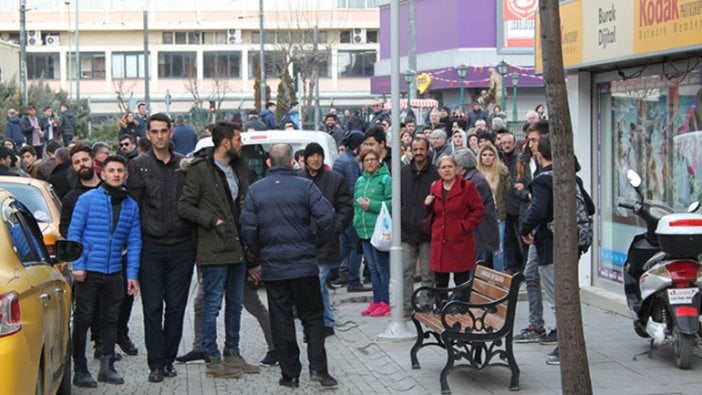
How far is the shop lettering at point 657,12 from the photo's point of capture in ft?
36.2

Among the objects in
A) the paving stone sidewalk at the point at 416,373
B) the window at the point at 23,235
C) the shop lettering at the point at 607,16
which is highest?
the shop lettering at the point at 607,16

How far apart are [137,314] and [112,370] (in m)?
4.50

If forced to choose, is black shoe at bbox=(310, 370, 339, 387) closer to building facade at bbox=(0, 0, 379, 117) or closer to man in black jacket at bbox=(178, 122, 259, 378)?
man in black jacket at bbox=(178, 122, 259, 378)

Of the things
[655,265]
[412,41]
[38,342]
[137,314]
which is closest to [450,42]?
[412,41]

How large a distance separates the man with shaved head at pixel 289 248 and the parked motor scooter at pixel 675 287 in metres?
2.67

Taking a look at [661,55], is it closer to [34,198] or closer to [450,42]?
[34,198]

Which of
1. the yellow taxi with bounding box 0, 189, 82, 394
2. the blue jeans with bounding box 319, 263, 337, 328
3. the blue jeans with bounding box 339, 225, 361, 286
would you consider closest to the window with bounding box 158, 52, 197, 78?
the blue jeans with bounding box 339, 225, 361, 286

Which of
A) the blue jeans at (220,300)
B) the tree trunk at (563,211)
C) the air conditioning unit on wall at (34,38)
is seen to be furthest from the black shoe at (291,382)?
the air conditioning unit on wall at (34,38)

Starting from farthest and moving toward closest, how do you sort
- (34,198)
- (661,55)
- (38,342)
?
1. (34,198)
2. (661,55)
3. (38,342)

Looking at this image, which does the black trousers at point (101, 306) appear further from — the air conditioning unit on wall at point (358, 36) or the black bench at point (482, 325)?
the air conditioning unit on wall at point (358, 36)

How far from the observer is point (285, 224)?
952 centimetres

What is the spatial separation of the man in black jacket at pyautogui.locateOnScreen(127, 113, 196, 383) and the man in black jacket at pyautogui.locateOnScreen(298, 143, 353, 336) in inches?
82.1

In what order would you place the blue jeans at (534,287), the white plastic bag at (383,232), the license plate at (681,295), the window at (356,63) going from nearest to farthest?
the license plate at (681,295) → the blue jeans at (534,287) → the white plastic bag at (383,232) → the window at (356,63)

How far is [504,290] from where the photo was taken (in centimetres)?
949
